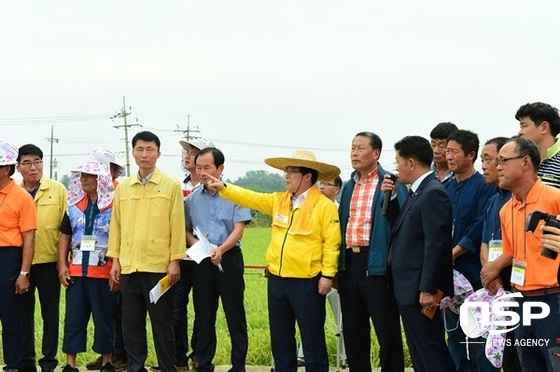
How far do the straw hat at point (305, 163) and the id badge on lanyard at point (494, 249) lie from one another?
1392 mm

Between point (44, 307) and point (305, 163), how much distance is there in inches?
105

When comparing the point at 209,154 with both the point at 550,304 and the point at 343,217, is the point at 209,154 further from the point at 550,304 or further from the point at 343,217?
the point at 550,304

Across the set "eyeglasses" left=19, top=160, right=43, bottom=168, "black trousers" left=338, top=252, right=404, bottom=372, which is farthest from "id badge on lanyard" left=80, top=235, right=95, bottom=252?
"black trousers" left=338, top=252, right=404, bottom=372

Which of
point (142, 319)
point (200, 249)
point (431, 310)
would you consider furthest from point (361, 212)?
point (142, 319)

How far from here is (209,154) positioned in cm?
564

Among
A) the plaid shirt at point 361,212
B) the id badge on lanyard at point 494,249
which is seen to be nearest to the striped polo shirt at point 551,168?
the id badge on lanyard at point 494,249

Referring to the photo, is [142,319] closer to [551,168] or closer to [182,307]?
[182,307]

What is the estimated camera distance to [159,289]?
517 centimetres

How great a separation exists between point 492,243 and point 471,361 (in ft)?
3.74

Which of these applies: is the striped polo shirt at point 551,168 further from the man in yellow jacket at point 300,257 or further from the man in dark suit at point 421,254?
the man in yellow jacket at point 300,257

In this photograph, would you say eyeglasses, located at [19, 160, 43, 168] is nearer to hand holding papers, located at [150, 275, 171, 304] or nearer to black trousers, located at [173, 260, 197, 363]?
black trousers, located at [173, 260, 197, 363]

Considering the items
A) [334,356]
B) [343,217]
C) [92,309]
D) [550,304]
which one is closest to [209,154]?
[343,217]

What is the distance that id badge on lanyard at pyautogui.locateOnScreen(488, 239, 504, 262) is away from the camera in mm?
4355

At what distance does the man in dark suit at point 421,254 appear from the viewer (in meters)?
4.39
